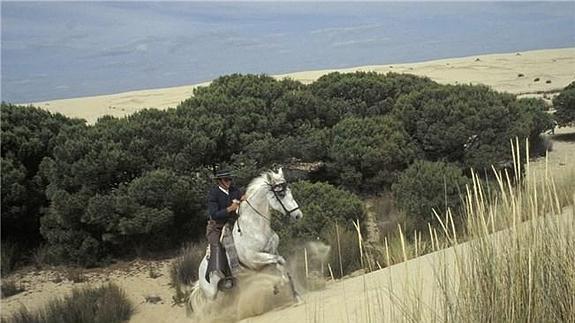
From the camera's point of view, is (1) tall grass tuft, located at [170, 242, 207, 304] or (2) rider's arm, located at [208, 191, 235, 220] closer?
(2) rider's arm, located at [208, 191, 235, 220]

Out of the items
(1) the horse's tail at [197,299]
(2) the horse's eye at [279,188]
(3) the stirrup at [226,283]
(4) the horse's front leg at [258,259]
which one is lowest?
(1) the horse's tail at [197,299]

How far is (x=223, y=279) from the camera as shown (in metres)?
8.60

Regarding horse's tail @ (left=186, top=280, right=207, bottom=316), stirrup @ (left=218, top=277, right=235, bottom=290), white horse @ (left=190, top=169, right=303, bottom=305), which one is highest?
white horse @ (left=190, top=169, right=303, bottom=305)

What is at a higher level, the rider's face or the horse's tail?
the rider's face

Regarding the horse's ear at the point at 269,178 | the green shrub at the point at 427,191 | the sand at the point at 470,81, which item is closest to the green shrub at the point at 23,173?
the horse's ear at the point at 269,178

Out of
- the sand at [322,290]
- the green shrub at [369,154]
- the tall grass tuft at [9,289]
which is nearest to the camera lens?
the sand at [322,290]

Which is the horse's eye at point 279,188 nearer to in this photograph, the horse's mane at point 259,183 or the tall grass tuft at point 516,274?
the horse's mane at point 259,183

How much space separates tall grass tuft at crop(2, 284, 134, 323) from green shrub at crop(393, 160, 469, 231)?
6.96 m

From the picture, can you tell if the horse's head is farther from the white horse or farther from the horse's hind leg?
the horse's hind leg

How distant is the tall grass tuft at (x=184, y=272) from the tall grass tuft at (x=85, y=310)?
1032mm

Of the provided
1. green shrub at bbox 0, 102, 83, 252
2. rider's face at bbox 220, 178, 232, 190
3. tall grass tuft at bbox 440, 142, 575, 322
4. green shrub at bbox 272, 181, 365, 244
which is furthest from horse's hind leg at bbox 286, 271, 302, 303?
green shrub at bbox 0, 102, 83, 252

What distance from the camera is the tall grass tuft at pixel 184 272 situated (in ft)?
38.0

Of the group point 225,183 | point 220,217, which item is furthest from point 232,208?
point 225,183

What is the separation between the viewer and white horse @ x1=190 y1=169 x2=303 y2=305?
8.19 meters
